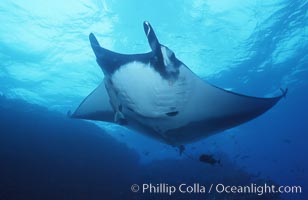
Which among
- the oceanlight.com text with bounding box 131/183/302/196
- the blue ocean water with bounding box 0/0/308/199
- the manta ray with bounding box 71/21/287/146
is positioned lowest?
the manta ray with bounding box 71/21/287/146

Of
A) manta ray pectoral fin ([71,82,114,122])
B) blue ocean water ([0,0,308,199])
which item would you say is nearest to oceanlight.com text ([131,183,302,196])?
blue ocean water ([0,0,308,199])

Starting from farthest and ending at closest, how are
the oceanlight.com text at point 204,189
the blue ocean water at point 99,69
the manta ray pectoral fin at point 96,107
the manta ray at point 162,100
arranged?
the oceanlight.com text at point 204,189, the blue ocean water at point 99,69, the manta ray pectoral fin at point 96,107, the manta ray at point 162,100

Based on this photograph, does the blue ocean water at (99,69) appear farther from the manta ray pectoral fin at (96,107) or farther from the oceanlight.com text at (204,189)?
the manta ray pectoral fin at (96,107)

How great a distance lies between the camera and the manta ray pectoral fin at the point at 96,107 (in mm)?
5044

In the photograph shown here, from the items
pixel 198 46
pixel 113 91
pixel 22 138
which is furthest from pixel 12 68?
pixel 113 91

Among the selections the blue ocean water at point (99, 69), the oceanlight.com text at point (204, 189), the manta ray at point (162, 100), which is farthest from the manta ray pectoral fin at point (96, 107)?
the oceanlight.com text at point (204, 189)

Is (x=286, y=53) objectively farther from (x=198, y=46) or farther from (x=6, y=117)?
(x=6, y=117)

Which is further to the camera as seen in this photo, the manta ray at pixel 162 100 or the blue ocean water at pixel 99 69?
the blue ocean water at pixel 99 69

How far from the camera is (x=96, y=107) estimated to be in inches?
209

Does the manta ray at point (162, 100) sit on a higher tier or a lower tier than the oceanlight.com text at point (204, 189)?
lower

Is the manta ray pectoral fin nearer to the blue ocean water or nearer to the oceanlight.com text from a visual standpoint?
the blue ocean water

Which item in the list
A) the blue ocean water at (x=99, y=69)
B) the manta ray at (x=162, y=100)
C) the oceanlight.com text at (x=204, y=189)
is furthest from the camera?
the oceanlight.com text at (x=204, y=189)

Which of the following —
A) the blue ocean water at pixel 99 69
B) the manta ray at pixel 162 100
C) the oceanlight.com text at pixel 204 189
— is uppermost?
the blue ocean water at pixel 99 69

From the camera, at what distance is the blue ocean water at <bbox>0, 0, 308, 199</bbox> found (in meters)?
11.3
